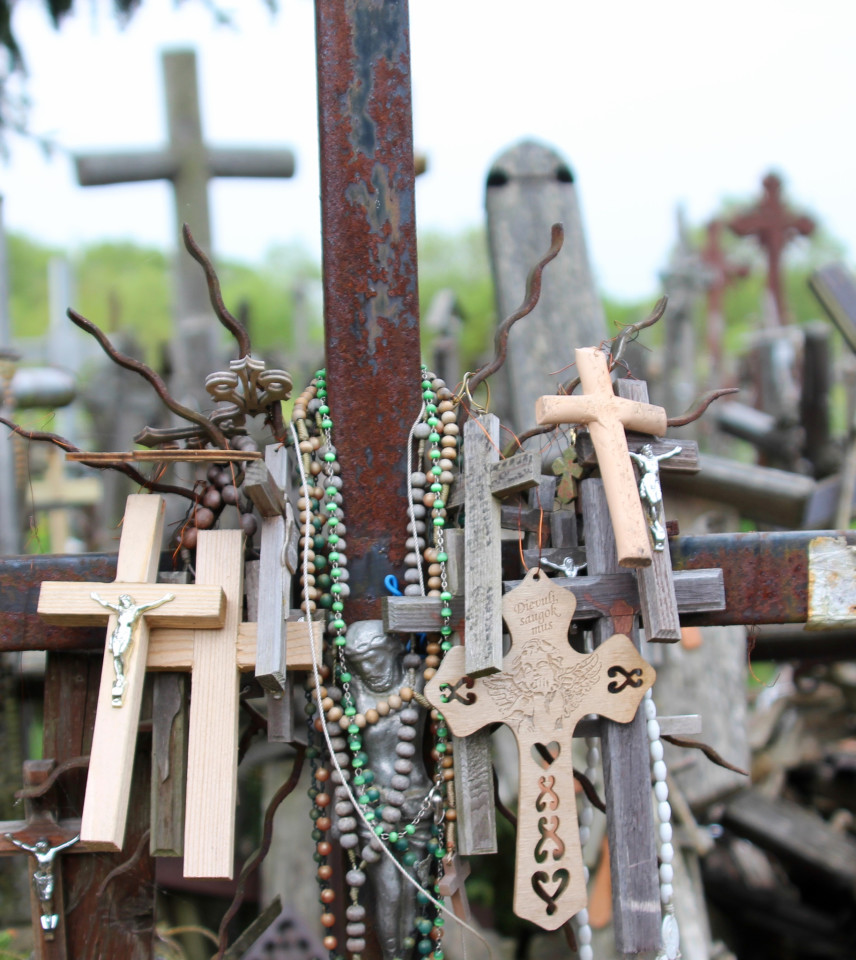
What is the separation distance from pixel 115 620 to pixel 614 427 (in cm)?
105

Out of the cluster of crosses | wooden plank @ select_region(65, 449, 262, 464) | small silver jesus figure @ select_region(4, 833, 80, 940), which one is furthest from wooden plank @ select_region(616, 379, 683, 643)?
small silver jesus figure @ select_region(4, 833, 80, 940)

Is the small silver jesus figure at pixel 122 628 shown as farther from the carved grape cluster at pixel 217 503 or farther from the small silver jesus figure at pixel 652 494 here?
the small silver jesus figure at pixel 652 494

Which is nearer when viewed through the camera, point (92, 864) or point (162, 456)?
point (162, 456)

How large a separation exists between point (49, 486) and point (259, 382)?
5.35 m

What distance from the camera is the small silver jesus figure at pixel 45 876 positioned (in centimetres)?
212

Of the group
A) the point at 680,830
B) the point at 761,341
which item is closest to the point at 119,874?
the point at 680,830

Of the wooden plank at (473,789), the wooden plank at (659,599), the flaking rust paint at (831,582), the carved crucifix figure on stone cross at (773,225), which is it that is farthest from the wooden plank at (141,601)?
the carved crucifix figure on stone cross at (773,225)

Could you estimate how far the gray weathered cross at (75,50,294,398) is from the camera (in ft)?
15.1

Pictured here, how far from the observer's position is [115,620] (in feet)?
6.42

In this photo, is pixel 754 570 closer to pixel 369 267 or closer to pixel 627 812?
pixel 627 812

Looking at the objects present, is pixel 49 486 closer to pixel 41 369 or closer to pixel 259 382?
pixel 41 369

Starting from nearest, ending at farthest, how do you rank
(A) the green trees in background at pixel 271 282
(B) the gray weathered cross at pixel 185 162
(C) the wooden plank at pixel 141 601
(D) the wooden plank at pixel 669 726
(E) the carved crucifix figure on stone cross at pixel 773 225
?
1. (C) the wooden plank at pixel 141 601
2. (D) the wooden plank at pixel 669 726
3. (B) the gray weathered cross at pixel 185 162
4. (E) the carved crucifix figure on stone cross at pixel 773 225
5. (A) the green trees in background at pixel 271 282

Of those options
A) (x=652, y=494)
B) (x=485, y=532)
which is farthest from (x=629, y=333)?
(x=485, y=532)

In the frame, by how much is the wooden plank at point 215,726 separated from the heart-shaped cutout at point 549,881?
1.88ft
